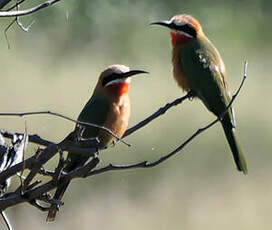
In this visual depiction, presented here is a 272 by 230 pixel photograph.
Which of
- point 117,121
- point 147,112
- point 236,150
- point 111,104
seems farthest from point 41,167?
point 147,112

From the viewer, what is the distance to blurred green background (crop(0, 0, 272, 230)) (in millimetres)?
7156

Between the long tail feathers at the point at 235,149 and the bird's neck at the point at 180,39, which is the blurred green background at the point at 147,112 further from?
the long tail feathers at the point at 235,149

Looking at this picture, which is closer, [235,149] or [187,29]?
[235,149]

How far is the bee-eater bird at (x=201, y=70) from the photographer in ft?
14.2

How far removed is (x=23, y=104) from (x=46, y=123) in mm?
590

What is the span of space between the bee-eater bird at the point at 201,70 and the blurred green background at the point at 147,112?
2.34 m

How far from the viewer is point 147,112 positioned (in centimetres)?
851

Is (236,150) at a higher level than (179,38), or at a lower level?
lower

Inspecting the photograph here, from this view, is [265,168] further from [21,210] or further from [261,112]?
[21,210]

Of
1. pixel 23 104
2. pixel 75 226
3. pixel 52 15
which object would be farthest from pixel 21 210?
pixel 52 15

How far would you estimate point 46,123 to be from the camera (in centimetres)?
803

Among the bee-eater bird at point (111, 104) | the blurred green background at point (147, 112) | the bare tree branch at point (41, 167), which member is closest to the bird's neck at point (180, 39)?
the bee-eater bird at point (111, 104)

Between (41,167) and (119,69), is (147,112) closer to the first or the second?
(119,69)

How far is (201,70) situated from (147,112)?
4050 mm
